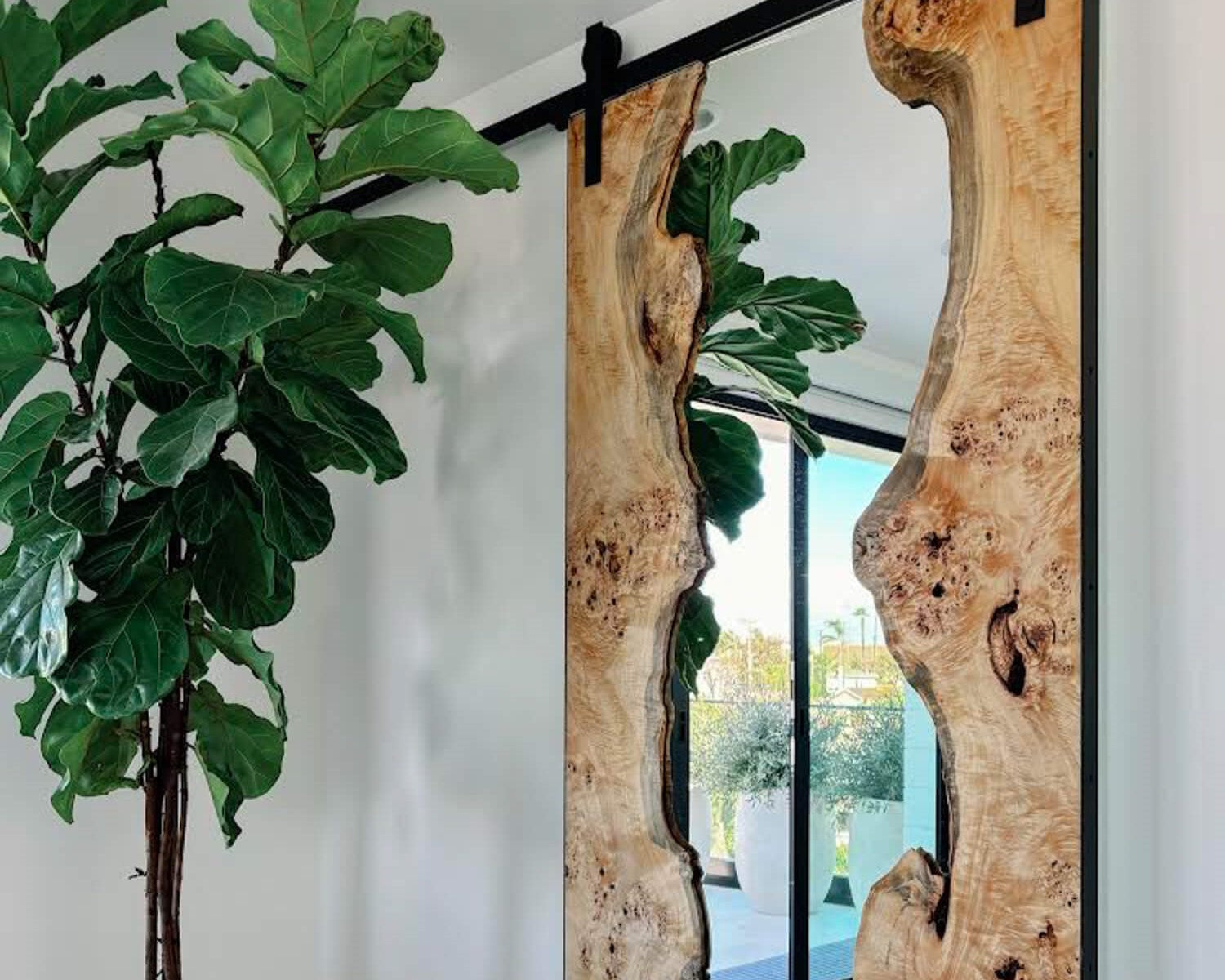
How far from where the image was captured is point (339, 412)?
160cm

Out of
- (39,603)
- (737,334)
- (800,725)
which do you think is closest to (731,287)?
(737,334)

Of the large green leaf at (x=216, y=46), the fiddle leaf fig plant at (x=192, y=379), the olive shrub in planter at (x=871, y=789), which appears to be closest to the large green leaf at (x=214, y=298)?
the fiddle leaf fig plant at (x=192, y=379)

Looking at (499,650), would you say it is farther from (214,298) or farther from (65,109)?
(65,109)

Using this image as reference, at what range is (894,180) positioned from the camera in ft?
4.91

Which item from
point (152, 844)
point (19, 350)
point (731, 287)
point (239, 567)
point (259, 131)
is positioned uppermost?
point (259, 131)

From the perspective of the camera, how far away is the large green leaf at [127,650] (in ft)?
4.78

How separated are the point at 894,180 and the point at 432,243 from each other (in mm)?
595

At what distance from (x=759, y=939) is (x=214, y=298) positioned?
101 centimetres

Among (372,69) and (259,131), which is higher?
(372,69)

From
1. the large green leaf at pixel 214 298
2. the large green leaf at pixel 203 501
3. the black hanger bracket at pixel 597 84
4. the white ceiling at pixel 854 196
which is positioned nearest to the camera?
the large green leaf at pixel 214 298

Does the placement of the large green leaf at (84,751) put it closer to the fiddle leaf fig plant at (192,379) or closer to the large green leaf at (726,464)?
the fiddle leaf fig plant at (192,379)

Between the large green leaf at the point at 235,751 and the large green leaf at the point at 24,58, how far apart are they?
30.6 inches

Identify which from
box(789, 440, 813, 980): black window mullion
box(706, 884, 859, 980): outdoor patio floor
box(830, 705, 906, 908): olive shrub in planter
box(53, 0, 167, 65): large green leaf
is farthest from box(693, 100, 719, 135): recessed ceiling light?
box(706, 884, 859, 980): outdoor patio floor

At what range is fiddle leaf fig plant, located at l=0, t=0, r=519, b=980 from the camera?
1447 millimetres
